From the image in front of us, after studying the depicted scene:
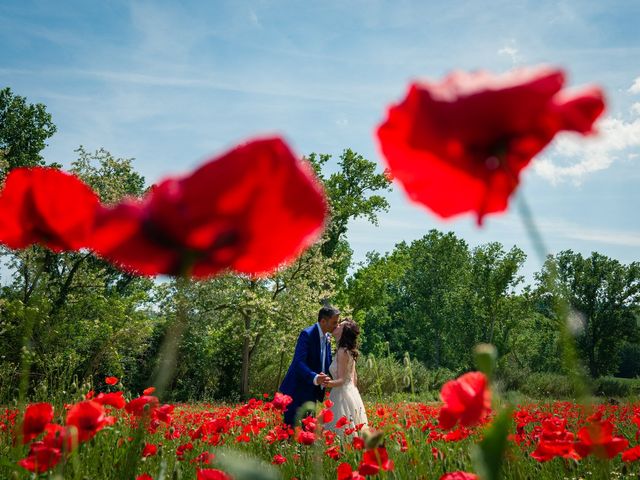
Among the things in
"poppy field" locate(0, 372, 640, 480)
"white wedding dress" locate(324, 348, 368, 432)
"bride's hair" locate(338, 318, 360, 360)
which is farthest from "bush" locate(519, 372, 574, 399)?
"poppy field" locate(0, 372, 640, 480)

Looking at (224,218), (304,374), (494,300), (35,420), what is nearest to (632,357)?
(494,300)

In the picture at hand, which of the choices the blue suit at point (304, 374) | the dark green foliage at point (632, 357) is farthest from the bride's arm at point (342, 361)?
the dark green foliage at point (632, 357)

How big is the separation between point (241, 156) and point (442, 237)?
4796 centimetres

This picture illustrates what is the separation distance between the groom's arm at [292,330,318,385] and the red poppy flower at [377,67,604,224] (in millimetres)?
4872

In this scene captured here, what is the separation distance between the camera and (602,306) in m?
36.9

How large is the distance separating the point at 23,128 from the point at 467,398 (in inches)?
1116

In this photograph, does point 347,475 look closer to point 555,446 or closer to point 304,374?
point 555,446

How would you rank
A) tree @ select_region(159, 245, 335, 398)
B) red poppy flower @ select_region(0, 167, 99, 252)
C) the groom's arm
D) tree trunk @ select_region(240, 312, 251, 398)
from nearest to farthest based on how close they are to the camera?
red poppy flower @ select_region(0, 167, 99, 252), the groom's arm, tree trunk @ select_region(240, 312, 251, 398), tree @ select_region(159, 245, 335, 398)

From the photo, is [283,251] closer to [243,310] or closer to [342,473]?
[342,473]

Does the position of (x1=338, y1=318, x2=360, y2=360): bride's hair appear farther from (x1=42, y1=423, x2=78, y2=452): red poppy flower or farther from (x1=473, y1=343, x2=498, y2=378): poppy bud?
(x1=473, y1=343, x2=498, y2=378): poppy bud

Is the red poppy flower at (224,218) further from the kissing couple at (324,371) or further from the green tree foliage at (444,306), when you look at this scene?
the green tree foliage at (444,306)

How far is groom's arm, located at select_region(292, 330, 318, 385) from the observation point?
221 inches

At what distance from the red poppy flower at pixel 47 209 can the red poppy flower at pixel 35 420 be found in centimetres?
62

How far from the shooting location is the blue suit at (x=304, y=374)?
18.6 feet
